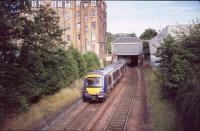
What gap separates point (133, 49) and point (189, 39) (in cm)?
5263

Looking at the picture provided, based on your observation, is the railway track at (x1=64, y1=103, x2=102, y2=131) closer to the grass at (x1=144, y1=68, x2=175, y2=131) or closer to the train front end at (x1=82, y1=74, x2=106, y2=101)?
the train front end at (x1=82, y1=74, x2=106, y2=101)

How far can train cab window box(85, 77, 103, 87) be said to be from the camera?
26688mm

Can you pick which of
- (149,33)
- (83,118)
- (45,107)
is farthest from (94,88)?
(149,33)

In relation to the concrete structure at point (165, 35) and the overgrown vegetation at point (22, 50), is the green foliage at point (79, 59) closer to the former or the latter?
the concrete structure at point (165, 35)

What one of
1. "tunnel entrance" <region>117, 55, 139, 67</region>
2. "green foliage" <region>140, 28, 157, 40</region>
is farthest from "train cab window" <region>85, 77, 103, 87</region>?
"green foliage" <region>140, 28, 157, 40</region>

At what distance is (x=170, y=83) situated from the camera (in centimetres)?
2295

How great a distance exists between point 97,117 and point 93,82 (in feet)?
17.9

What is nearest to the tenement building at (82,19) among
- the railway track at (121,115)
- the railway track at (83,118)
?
the railway track at (121,115)

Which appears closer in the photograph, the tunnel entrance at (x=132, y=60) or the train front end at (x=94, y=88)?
the train front end at (x=94, y=88)

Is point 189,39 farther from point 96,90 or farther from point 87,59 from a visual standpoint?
point 87,59

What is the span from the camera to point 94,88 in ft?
87.2

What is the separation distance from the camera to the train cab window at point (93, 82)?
2669cm

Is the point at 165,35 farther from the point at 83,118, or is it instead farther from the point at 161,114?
the point at 83,118

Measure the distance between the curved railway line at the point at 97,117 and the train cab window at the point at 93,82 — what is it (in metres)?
1.77
